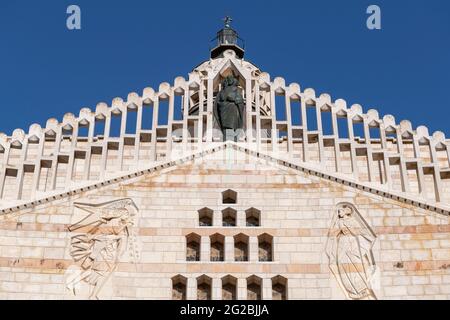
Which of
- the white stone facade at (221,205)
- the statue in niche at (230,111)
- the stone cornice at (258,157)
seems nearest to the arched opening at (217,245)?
the white stone facade at (221,205)

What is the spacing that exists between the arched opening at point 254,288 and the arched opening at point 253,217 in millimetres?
1158

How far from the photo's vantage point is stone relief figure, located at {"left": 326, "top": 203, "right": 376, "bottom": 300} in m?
16.4

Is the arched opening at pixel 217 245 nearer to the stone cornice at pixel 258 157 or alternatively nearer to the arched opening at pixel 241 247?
the arched opening at pixel 241 247

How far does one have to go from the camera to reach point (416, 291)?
16.3m

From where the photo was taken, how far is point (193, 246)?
17250 millimetres

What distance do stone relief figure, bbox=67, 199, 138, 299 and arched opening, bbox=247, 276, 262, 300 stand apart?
2.10m

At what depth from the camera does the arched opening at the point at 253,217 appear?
1752 centimetres

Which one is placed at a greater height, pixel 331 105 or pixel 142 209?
pixel 331 105

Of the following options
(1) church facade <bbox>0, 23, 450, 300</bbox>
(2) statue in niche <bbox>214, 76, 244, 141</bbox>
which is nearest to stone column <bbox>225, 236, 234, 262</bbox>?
(1) church facade <bbox>0, 23, 450, 300</bbox>

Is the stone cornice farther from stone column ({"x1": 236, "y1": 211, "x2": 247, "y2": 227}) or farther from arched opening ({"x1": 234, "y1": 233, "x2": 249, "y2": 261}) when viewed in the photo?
arched opening ({"x1": 234, "y1": 233, "x2": 249, "y2": 261})
